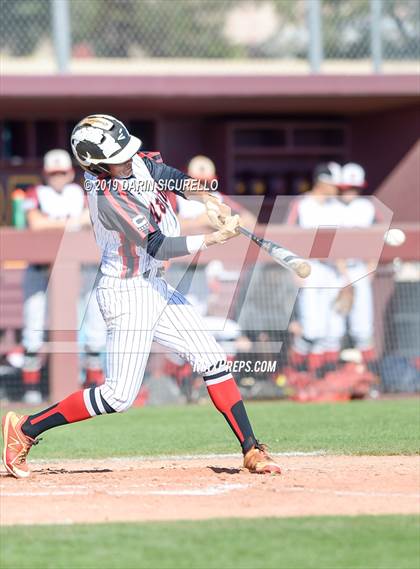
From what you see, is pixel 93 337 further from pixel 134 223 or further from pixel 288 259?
pixel 134 223

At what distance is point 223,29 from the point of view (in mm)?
15156

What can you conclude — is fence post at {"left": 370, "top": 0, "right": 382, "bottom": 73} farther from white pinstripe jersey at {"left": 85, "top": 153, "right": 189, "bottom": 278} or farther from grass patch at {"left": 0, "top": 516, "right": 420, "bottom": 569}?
grass patch at {"left": 0, "top": 516, "right": 420, "bottom": 569}

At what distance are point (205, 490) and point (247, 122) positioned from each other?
10.7 meters

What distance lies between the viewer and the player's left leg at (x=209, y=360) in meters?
7.41

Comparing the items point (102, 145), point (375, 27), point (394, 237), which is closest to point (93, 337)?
point (394, 237)

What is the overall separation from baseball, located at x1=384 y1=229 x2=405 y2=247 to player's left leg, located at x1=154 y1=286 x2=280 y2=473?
4112 mm

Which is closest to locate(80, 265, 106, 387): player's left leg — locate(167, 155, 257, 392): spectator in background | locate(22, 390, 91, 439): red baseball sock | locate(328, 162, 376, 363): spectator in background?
locate(167, 155, 257, 392): spectator in background

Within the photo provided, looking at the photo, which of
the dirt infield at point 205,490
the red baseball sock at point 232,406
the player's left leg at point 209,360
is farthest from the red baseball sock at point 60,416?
the red baseball sock at point 232,406

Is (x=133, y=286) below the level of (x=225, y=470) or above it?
above

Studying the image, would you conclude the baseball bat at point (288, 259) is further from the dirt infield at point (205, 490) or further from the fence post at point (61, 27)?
the fence post at point (61, 27)

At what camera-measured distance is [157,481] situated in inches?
289

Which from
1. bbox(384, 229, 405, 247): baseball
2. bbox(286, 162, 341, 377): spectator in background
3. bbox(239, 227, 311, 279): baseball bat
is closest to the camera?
bbox(239, 227, 311, 279): baseball bat

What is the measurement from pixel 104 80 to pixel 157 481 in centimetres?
834

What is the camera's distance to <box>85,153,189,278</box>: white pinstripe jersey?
7020 millimetres
